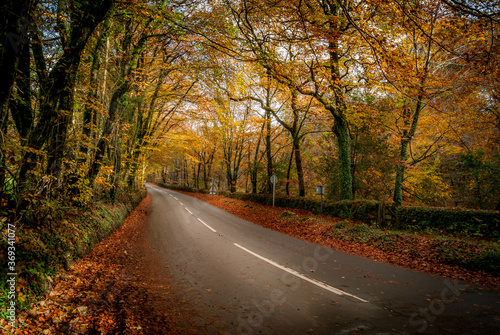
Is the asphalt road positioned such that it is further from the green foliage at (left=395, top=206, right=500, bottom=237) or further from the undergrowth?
the green foliage at (left=395, top=206, right=500, bottom=237)

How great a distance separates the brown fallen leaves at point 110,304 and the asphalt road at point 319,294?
393mm

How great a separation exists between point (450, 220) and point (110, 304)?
11.9m

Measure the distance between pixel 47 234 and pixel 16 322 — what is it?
2.10m

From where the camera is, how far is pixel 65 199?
616 cm

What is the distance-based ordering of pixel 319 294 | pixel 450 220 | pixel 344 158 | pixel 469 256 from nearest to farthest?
1. pixel 319 294
2. pixel 469 256
3. pixel 450 220
4. pixel 344 158

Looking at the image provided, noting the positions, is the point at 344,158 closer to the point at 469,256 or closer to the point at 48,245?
the point at 469,256

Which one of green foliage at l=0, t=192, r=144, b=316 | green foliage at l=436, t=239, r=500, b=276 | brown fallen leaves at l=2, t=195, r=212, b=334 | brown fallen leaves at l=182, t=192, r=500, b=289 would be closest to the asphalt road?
brown fallen leaves at l=2, t=195, r=212, b=334

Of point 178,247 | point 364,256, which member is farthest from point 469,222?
point 178,247

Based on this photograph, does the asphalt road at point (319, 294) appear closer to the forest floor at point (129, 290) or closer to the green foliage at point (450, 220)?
the forest floor at point (129, 290)

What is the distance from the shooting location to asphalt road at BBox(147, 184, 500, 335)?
11.5 ft

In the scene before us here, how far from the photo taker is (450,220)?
9492mm

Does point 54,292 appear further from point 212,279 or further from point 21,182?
point 212,279

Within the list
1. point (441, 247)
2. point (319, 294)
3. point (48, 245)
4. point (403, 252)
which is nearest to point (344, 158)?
point (403, 252)

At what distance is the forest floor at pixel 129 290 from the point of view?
316cm
